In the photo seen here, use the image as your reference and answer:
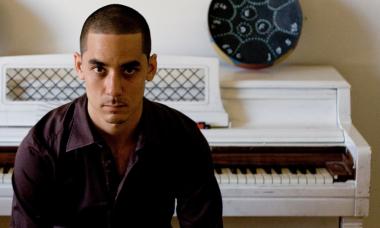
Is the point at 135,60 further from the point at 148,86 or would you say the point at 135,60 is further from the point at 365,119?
the point at 365,119

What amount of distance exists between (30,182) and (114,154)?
18 centimetres

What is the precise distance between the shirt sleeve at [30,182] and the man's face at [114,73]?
16 centimetres

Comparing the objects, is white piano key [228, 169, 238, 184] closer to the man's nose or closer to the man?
the man

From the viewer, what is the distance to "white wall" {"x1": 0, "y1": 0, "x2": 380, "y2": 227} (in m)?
3.01

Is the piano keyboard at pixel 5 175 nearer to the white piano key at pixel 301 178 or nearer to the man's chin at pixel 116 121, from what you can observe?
the white piano key at pixel 301 178

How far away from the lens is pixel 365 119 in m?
3.14

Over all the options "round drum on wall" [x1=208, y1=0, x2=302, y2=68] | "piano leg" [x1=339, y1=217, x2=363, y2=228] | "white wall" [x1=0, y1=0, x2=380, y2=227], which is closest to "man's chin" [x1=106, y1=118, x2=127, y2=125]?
"piano leg" [x1=339, y1=217, x2=363, y2=228]

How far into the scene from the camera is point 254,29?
2902 millimetres

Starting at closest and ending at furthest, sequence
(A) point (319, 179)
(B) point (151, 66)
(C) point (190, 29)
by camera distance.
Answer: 1. (B) point (151, 66)
2. (A) point (319, 179)
3. (C) point (190, 29)

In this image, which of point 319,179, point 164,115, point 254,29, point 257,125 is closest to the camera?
point 164,115

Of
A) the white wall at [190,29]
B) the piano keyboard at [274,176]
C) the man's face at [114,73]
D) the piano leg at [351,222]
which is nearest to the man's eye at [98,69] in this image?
the man's face at [114,73]

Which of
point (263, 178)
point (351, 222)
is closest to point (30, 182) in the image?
point (263, 178)

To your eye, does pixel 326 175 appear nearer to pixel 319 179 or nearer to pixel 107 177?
pixel 319 179

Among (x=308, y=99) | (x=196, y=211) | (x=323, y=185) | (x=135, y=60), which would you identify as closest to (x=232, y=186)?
(x=323, y=185)
